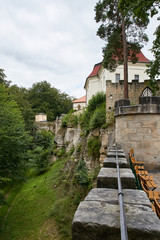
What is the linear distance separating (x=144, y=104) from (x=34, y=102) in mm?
42935

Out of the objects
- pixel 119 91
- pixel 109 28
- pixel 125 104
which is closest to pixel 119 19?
pixel 109 28

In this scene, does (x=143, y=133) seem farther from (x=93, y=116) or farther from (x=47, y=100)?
(x=47, y=100)

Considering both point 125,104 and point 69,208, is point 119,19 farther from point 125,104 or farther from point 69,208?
point 69,208

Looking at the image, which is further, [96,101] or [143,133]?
[96,101]

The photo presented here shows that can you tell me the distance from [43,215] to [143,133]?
9.03m

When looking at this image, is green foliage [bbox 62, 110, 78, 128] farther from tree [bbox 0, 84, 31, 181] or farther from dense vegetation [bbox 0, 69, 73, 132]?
dense vegetation [bbox 0, 69, 73, 132]

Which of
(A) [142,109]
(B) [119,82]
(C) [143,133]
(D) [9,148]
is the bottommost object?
(D) [9,148]

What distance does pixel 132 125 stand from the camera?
6004 millimetres

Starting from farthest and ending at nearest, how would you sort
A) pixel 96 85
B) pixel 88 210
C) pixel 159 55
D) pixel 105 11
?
pixel 96 85 → pixel 105 11 → pixel 159 55 → pixel 88 210

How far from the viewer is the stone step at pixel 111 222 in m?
1.05

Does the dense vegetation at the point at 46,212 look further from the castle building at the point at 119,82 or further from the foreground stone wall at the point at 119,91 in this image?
the castle building at the point at 119,82

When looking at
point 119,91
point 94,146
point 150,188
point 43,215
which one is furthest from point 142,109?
point 43,215

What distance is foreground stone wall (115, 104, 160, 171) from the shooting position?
5.66 meters

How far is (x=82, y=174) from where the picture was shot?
10.2m
